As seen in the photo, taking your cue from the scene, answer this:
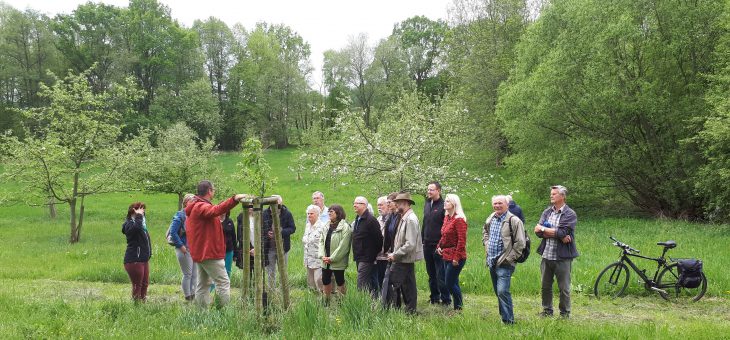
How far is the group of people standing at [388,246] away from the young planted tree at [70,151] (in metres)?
11.9

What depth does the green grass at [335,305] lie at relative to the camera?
603 cm

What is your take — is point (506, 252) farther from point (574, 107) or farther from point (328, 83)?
point (328, 83)

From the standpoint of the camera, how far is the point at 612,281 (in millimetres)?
9461

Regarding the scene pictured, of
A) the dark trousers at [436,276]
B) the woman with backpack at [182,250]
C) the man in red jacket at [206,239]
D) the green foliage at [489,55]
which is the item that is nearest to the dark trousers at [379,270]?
the dark trousers at [436,276]

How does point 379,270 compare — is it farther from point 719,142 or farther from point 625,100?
point 625,100

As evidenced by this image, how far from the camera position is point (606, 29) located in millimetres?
20141

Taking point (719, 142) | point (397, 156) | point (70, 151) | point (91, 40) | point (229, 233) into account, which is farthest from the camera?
point (91, 40)

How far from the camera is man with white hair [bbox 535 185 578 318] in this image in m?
7.14

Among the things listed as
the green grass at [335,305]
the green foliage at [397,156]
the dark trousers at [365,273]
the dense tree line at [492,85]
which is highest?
the dense tree line at [492,85]

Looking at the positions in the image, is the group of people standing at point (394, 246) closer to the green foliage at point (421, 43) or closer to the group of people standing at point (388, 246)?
the group of people standing at point (388, 246)

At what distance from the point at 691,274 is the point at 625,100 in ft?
44.2

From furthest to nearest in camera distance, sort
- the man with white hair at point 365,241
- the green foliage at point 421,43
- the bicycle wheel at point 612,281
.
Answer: the green foliage at point 421,43 → the bicycle wheel at point 612,281 → the man with white hair at point 365,241

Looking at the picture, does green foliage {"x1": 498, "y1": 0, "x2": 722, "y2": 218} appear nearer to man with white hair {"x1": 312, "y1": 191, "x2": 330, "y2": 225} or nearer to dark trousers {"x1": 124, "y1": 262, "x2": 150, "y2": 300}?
man with white hair {"x1": 312, "y1": 191, "x2": 330, "y2": 225}

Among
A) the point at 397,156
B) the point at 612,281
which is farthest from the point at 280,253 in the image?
the point at 397,156
